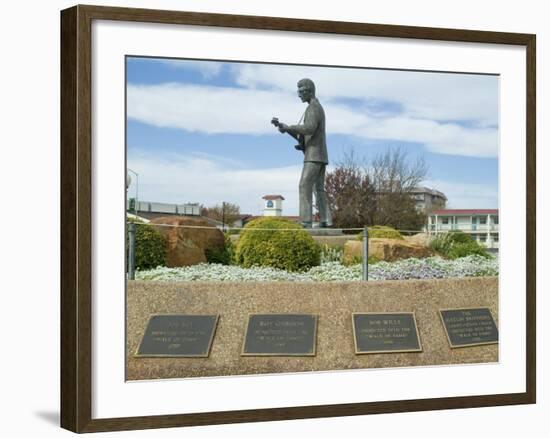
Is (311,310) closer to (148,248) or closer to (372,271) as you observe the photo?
(372,271)

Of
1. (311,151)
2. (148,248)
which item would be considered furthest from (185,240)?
(311,151)

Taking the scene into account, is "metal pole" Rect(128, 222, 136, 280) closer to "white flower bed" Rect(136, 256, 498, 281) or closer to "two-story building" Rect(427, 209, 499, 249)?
"white flower bed" Rect(136, 256, 498, 281)

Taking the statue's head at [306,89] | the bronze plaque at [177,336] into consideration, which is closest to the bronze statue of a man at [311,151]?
the statue's head at [306,89]

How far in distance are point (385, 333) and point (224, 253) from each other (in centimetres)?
156

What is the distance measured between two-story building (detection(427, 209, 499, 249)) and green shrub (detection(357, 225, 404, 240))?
0.34m

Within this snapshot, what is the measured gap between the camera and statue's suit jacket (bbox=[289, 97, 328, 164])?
8.67 meters

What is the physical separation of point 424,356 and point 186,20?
3.39 meters

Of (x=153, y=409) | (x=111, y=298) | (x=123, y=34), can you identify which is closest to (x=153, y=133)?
(x=123, y=34)

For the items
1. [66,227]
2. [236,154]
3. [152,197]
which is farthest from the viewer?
[236,154]

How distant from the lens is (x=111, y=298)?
7406 mm

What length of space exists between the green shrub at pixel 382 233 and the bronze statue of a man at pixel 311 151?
1.24 ft

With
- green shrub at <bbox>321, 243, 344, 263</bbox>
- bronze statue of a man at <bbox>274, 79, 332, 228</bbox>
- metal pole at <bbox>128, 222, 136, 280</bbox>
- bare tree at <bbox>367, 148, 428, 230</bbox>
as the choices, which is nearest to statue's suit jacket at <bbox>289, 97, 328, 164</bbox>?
bronze statue of a man at <bbox>274, 79, 332, 228</bbox>

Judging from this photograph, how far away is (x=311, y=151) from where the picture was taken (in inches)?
348

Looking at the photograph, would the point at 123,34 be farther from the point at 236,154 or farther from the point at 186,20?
the point at 236,154
